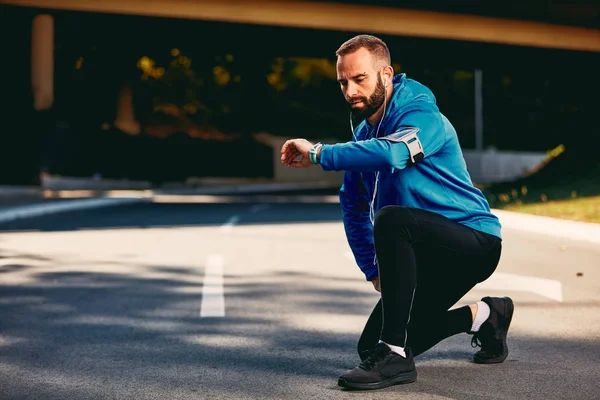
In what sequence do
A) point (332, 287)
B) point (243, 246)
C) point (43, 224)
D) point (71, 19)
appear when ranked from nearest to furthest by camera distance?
point (332, 287)
point (243, 246)
point (43, 224)
point (71, 19)

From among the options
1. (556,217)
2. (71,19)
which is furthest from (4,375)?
(71,19)

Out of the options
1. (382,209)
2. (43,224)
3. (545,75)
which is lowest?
(43,224)

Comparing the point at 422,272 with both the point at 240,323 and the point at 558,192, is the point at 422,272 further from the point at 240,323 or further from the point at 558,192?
the point at 558,192

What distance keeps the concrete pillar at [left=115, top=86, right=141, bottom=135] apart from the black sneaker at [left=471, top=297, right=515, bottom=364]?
42708 mm

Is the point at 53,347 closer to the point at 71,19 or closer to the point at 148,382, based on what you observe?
the point at 148,382

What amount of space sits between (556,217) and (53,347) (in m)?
12.2

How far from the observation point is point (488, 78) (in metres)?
65.8

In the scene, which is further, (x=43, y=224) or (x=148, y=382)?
(x=43, y=224)

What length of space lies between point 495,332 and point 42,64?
30.0 metres

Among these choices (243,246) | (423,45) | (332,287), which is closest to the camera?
(332,287)

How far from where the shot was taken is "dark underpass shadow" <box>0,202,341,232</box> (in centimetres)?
1755

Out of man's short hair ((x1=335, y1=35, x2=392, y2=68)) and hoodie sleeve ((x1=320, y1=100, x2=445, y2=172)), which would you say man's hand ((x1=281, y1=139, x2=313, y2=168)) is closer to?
hoodie sleeve ((x1=320, y1=100, x2=445, y2=172))

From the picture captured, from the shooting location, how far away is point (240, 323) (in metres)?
6.85

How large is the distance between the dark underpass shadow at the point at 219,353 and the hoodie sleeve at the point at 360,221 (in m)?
0.64
